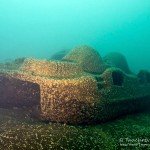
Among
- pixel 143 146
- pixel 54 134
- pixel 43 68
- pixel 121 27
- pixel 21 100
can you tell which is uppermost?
pixel 121 27

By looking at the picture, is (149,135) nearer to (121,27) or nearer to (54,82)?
(54,82)

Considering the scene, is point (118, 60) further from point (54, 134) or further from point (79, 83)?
point (54, 134)

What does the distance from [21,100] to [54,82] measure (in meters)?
3.55

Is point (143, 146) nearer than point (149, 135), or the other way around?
point (143, 146)

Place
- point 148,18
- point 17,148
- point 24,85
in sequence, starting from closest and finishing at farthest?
point 17,148, point 24,85, point 148,18

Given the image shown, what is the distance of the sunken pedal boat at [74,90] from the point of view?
10.7 m

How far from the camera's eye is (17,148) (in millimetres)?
8031

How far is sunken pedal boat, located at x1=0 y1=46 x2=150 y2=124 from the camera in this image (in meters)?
10.7

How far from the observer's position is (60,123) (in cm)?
1070

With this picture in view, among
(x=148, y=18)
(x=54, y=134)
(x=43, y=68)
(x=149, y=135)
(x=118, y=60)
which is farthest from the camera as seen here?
(x=148, y=18)

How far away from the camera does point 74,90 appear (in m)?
11.0

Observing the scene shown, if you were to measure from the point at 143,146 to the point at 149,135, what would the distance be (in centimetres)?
131

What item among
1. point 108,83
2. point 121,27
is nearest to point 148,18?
point 121,27

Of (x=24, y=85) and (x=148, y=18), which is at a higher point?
(x=148, y=18)
